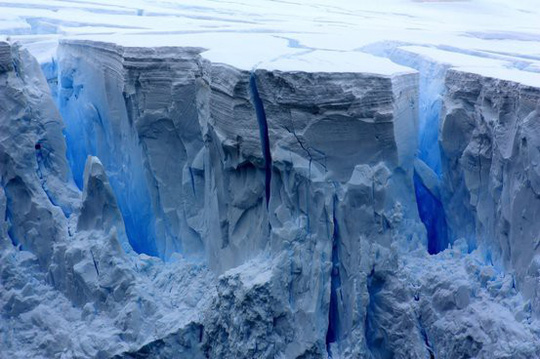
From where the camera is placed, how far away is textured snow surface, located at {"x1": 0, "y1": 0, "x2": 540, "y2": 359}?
2.20 meters

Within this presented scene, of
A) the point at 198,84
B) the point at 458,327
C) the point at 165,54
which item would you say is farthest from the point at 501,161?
the point at 165,54

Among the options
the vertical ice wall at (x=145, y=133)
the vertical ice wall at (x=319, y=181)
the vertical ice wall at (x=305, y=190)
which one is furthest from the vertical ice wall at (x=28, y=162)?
the vertical ice wall at (x=319, y=181)

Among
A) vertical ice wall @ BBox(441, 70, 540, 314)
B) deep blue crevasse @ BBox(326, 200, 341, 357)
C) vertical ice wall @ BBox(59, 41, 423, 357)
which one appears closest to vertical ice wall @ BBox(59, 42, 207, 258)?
vertical ice wall @ BBox(59, 41, 423, 357)

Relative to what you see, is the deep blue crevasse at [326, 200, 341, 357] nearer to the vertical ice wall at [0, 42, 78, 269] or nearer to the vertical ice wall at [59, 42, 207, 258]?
the vertical ice wall at [59, 42, 207, 258]

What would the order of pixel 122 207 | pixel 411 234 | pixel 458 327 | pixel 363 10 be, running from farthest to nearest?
pixel 363 10
pixel 122 207
pixel 411 234
pixel 458 327

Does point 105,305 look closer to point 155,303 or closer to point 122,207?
point 155,303

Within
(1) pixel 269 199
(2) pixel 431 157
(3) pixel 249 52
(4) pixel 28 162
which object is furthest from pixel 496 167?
(4) pixel 28 162

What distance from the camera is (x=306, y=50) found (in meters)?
2.63

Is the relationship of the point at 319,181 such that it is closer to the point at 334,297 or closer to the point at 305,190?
the point at 305,190

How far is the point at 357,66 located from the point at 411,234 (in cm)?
64

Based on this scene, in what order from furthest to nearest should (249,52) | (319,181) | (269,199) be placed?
(249,52) < (269,199) < (319,181)

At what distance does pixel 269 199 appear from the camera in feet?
7.65

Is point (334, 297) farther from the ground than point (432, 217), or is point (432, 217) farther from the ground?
point (432, 217)

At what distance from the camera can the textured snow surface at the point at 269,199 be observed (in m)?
2.20
